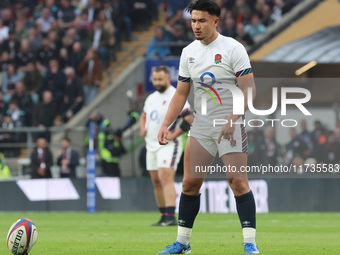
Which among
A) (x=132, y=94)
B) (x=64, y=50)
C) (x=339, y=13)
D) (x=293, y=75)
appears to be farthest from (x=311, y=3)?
(x=64, y=50)

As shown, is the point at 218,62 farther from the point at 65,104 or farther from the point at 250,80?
the point at 65,104

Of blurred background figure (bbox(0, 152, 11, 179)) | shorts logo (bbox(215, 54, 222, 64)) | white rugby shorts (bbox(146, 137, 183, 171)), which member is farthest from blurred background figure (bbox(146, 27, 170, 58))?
shorts logo (bbox(215, 54, 222, 64))

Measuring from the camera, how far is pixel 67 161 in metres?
19.9

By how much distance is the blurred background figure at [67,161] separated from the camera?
19.8 metres

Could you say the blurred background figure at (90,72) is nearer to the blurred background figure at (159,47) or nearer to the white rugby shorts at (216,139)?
the blurred background figure at (159,47)

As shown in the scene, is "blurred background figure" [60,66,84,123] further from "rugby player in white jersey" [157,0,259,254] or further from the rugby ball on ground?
the rugby ball on ground

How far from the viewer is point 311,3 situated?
78.9 feet

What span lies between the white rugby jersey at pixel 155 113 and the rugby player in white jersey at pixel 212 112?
5.10m

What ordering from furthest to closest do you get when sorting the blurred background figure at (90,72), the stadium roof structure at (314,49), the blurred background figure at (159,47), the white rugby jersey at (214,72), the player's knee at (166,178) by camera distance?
the blurred background figure at (90,72) → the blurred background figure at (159,47) → the stadium roof structure at (314,49) → the player's knee at (166,178) → the white rugby jersey at (214,72)

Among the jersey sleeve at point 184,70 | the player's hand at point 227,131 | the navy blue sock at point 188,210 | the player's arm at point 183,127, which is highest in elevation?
the jersey sleeve at point 184,70

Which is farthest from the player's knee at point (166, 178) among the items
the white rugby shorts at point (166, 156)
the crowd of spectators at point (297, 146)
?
the crowd of spectators at point (297, 146)

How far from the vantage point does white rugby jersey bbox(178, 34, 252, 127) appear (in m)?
8.29

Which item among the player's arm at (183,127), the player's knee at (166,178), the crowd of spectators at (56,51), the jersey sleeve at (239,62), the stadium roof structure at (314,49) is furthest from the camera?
the crowd of spectators at (56,51)

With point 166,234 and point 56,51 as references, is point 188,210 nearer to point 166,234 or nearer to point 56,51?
point 166,234
